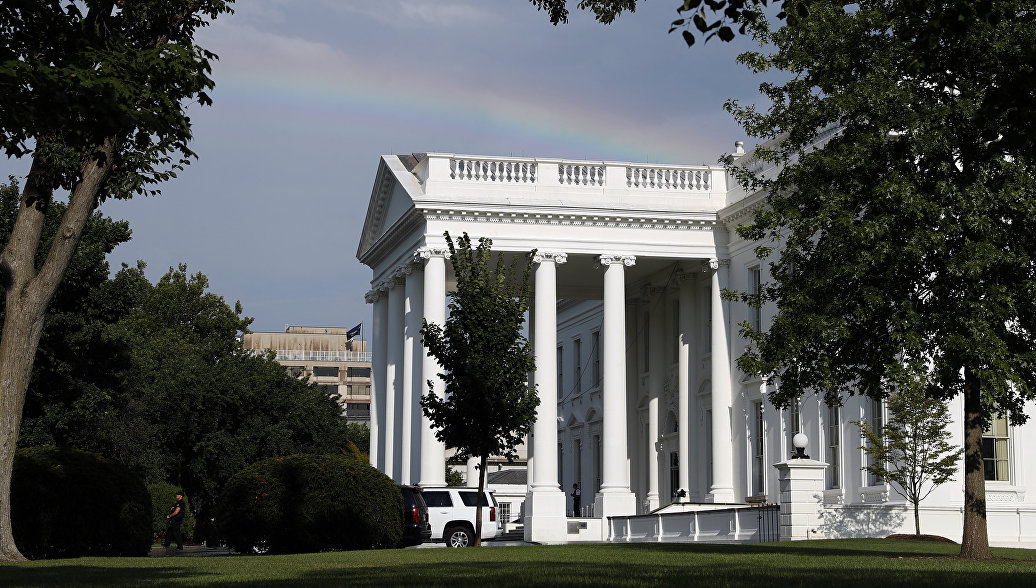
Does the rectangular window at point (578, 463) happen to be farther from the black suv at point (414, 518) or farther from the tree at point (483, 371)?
the tree at point (483, 371)

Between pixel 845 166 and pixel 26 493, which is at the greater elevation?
pixel 845 166

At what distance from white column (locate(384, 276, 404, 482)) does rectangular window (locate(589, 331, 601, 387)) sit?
11.2 m

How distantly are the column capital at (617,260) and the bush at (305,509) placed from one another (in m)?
18.0

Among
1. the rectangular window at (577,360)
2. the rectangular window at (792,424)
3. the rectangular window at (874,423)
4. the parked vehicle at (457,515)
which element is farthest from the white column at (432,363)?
the rectangular window at (577,360)

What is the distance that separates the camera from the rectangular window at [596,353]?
5728cm

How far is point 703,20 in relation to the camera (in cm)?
991

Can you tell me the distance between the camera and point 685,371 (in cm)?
4631

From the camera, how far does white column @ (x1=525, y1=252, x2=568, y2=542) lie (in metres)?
41.5

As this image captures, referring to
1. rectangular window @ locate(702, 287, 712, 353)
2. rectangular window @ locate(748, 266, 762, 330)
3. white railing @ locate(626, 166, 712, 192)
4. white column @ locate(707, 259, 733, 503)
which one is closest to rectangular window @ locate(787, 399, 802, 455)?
rectangular window @ locate(748, 266, 762, 330)

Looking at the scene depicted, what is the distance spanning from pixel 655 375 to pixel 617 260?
7413 millimetres

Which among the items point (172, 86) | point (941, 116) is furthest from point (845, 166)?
point (172, 86)

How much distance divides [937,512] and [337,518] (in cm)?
1580

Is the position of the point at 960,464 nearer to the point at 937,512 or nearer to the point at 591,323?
the point at 937,512

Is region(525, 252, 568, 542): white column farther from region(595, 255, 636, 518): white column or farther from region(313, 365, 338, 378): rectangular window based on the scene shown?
region(313, 365, 338, 378): rectangular window
